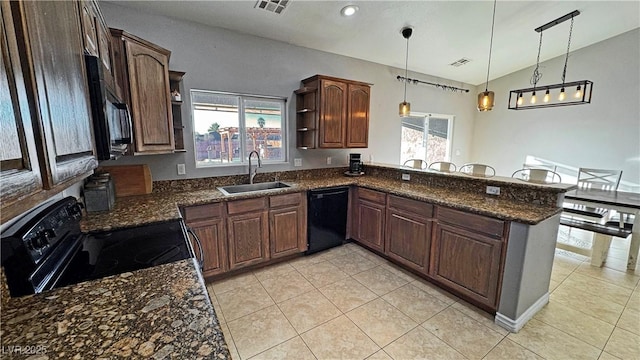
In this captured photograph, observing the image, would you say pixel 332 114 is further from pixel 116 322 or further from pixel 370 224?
pixel 116 322

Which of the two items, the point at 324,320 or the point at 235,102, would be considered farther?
the point at 235,102

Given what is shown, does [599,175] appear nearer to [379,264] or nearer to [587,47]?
[587,47]

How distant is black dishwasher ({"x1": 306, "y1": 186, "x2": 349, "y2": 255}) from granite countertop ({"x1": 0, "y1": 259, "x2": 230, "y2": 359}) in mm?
2105

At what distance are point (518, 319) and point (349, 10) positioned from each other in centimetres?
316

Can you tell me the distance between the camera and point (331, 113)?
3.32 metres

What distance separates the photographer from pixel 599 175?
417 centimetres

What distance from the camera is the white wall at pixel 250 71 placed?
2609 mm

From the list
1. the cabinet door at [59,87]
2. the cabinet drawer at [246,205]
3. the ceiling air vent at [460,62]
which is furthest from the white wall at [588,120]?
the cabinet door at [59,87]

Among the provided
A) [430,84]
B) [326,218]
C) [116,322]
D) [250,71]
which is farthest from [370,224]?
[430,84]

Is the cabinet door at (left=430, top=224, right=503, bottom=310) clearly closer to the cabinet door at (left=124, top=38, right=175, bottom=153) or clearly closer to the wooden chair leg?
the wooden chair leg

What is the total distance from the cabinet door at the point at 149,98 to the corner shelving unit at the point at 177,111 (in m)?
0.27

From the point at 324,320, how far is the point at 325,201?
137 cm

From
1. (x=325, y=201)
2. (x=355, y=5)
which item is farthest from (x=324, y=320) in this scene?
(x=355, y=5)

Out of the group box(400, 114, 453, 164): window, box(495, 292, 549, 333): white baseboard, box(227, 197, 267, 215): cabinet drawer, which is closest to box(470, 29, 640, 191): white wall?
box(400, 114, 453, 164): window
